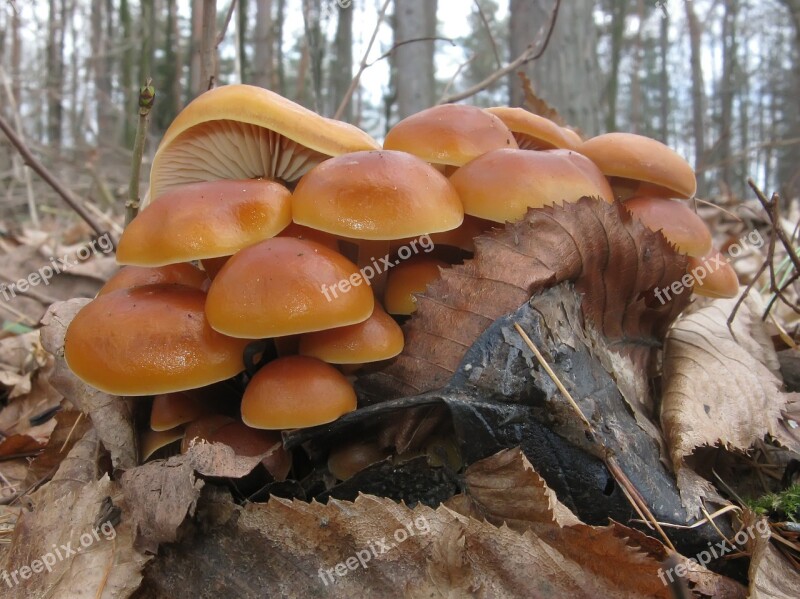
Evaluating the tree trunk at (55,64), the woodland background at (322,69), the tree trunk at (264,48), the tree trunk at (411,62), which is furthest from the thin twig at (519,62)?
the tree trunk at (55,64)

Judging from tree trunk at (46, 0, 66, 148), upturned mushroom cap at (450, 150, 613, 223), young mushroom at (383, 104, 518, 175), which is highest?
young mushroom at (383, 104, 518, 175)

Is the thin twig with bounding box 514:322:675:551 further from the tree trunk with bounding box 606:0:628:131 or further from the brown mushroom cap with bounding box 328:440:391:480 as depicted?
the tree trunk with bounding box 606:0:628:131

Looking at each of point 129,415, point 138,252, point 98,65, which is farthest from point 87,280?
point 98,65

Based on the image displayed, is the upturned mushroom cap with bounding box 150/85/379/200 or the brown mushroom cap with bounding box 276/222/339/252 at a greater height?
the upturned mushroom cap with bounding box 150/85/379/200

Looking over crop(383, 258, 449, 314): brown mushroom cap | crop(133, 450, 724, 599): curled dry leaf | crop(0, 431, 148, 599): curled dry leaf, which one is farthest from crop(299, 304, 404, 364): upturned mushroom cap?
crop(0, 431, 148, 599): curled dry leaf

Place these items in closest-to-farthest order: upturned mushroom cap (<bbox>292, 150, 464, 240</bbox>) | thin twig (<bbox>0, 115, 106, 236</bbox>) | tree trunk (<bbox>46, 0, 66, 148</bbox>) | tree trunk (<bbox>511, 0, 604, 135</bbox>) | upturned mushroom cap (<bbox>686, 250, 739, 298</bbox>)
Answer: upturned mushroom cap (<bbox>292, 150, 464, 240</bbox>) → upturned mushroom cap (<bbox>686, 250, 739, 298</bbox>) → thin twig (<bbox>0, 115, 106, 236</bbox>) → tree trunk (<bbox>511, 0, 604, 135</bbox>) → tree trunk (<bbox>46, 0, 66, 148</bbox>)

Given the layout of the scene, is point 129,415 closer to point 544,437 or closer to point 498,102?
point 544,437

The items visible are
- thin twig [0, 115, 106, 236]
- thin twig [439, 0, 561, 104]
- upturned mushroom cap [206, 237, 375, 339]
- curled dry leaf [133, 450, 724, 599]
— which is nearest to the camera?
curled dry leaf [133, 450, 724, 599]
